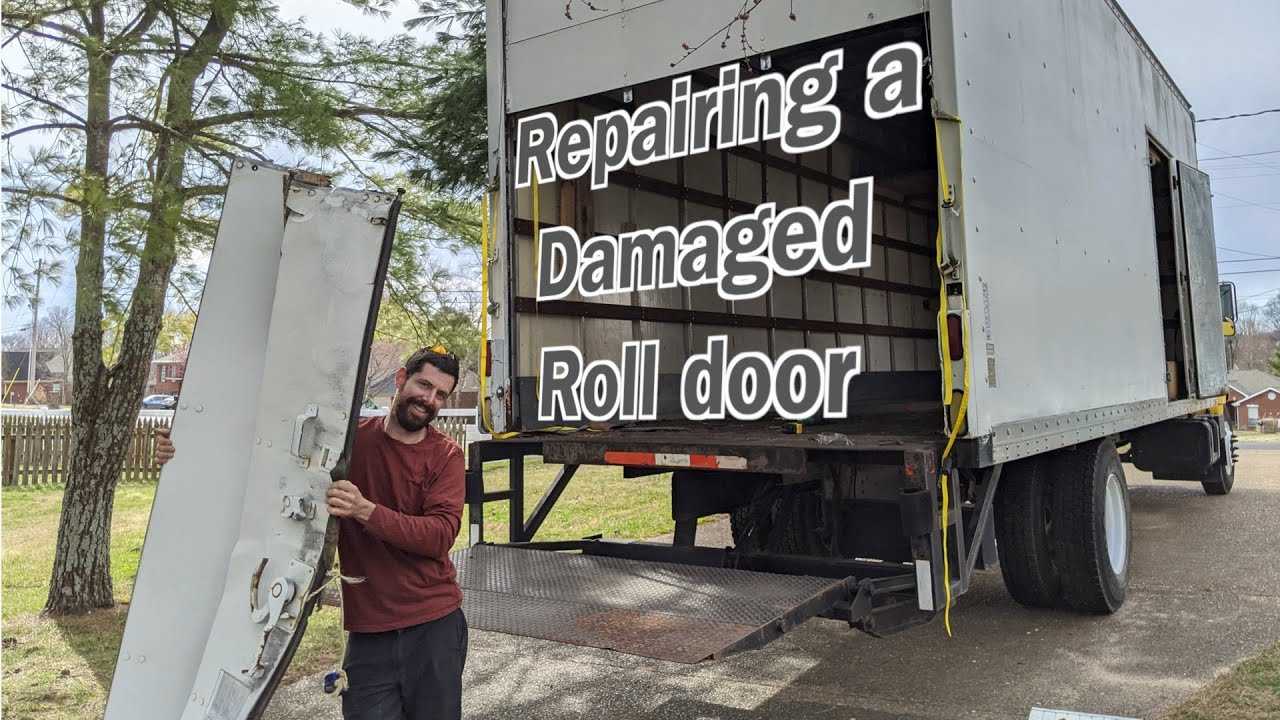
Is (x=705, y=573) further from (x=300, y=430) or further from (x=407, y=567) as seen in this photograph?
(x=300, y=430)

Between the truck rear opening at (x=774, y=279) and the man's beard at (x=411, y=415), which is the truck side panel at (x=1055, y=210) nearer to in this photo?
the truck rear opening at (x=774, y=279)

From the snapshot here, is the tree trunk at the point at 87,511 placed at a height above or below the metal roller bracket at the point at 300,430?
below

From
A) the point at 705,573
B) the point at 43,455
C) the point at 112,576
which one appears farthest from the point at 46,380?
the point at 705,573

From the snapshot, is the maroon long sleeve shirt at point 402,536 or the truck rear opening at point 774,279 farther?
the truck rear opening at point 774,279

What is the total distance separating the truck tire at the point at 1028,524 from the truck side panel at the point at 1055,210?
47 centimetres

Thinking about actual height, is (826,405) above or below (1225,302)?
below

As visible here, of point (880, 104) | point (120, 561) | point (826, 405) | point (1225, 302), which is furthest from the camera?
point (1225, 302)

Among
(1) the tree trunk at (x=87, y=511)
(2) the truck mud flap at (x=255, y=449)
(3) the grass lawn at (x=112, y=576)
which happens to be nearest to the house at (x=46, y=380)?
(3) the grass lawn at (x=112, y=576)

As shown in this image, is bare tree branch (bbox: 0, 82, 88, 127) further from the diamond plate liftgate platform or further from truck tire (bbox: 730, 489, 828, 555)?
truck tire (bbox: 730, 489, 828, 555)

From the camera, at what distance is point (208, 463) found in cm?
276

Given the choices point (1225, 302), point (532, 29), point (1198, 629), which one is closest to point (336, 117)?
point (532, 29)

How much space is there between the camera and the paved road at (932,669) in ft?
13.5

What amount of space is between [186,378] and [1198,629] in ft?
16.9

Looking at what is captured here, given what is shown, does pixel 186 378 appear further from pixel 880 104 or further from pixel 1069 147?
pixel 1069 147
